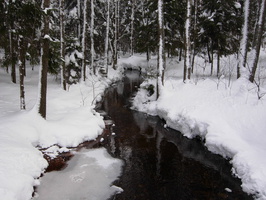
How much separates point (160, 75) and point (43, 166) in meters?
9.41

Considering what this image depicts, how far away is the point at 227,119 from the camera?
9.60 m

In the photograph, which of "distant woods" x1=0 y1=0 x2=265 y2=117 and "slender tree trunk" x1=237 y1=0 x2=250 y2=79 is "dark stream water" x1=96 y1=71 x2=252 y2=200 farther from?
"slender tree trunk" x1=237 y1=0 x2=250 y2=79

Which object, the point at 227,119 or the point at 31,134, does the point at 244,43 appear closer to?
the point at 227,119

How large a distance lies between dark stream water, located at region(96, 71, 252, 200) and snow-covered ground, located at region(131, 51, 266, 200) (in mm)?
428

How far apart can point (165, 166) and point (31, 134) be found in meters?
5.12

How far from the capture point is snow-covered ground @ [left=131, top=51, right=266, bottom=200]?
6.80 metres

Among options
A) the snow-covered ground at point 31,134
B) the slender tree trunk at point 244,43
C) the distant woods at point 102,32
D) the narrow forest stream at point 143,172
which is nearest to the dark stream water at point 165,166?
the narrow forest stream at point 143,172

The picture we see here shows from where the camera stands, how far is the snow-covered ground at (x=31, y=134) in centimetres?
553

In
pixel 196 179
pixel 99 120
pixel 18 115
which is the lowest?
pixel 196 179

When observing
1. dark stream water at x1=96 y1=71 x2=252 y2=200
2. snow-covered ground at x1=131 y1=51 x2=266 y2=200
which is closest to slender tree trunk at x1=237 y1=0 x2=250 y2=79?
snow-covered ground at x1=131 y1=51 x2=266 y2=200

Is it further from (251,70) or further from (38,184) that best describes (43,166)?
(251,70)

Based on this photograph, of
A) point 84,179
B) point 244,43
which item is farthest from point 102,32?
point 84,179

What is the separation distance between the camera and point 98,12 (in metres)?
25.5

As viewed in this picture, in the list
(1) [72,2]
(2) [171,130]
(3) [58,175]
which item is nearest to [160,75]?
(2) [171,130]
